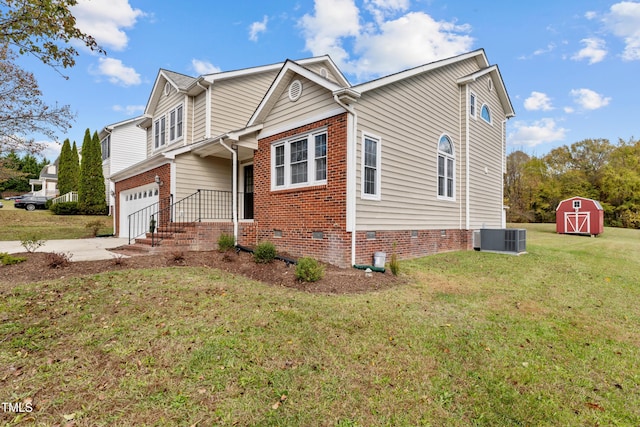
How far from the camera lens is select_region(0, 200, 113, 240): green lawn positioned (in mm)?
15938

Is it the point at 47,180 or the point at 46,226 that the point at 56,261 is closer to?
the point at 46,226

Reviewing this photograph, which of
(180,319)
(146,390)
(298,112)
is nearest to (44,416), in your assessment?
(146,390)

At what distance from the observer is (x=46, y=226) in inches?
742

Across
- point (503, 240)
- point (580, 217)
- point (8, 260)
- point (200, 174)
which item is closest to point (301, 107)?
point (200, 174)

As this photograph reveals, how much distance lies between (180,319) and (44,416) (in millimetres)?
1803

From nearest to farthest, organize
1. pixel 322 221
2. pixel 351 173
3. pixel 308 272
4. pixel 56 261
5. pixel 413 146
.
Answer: pixel 308 272 < pixel 56 261 < pixel 351 173 < pixel 322 221 < pixel 413 146

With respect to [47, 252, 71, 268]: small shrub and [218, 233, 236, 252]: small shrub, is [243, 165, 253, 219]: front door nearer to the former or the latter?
[218, 233, 236, 252]: small shrub

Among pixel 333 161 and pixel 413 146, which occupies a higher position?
pixel 413 146

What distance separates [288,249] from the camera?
9250mm

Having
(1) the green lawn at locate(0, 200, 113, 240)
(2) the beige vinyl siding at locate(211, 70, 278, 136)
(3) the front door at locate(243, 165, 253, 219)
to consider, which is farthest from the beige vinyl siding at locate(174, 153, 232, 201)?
(1) the green lawn at locate(0, 200, 113, 240)

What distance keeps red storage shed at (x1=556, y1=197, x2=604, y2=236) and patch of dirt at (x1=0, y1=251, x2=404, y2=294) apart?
22237 mm

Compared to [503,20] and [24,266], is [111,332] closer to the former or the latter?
[24,266]

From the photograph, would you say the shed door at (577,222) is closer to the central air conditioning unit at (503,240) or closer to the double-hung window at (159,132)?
the central air conditioning unit at (503,240)

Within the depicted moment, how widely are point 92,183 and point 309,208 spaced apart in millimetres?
22380
